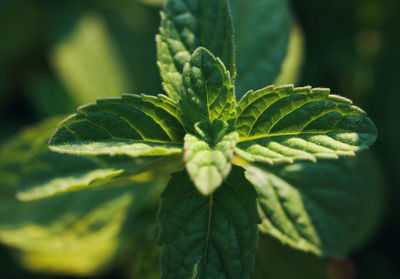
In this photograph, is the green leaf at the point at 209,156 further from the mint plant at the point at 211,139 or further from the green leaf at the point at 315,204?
the green leaf at the point at 315,204

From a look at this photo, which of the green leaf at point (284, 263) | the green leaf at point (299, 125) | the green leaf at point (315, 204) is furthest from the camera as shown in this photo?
the green leaf at point (284, 263)

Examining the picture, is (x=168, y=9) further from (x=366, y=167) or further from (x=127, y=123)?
(x=366, y=167)

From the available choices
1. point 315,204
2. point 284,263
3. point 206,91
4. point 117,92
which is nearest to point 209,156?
point 206,91

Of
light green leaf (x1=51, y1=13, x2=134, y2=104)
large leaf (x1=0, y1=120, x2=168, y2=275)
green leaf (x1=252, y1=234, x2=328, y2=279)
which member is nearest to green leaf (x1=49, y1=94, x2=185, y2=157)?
large leaf (x1=0, y1=120, x2=168, y2=275)

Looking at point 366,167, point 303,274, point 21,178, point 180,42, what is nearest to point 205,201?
point 180,42

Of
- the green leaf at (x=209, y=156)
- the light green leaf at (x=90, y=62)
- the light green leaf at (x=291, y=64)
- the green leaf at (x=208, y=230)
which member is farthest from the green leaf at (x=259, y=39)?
the light green leaf at (x=90, y=62)

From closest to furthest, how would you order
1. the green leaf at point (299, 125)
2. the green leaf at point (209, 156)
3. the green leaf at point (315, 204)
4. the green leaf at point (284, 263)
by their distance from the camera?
1. the green leaf at point (209, 156)
2. the green leaf at point (299, 125)
3. the green leaf at point (315, 204)
4. the green leaf at point (284, 263)

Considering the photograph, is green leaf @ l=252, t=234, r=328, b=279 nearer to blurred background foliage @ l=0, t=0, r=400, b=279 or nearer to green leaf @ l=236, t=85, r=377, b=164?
blurred background foliage @ l=0, t=0, r=400, b=279
